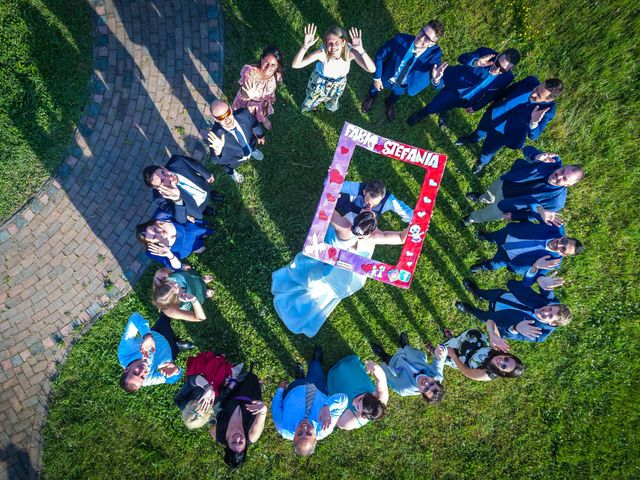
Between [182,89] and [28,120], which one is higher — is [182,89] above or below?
below

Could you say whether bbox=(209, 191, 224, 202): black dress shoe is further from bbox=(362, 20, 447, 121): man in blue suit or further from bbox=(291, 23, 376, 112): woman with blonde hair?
bbox=(362, 20, 447, 121): man in blue suit

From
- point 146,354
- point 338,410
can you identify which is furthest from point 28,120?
point 338,410

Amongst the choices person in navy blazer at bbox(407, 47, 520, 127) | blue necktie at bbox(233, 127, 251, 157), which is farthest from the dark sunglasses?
person in navy blazer at bbox(407, 47, 520, 127)

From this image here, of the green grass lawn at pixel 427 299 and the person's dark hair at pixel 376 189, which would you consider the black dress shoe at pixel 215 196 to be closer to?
the green grass lawn at pixel 427 299

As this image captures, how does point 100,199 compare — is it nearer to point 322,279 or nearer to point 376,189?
point 322,279

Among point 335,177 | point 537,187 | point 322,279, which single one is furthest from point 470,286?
point 335,177

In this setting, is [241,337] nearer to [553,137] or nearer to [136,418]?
[136,418]

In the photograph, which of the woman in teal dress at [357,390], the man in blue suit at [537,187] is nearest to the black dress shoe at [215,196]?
the woman in teal dress at [357,390]
